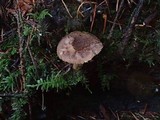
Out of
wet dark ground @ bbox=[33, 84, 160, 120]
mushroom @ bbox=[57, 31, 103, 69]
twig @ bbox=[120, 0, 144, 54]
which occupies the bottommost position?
wet dark ground @ bbox=[33, 84, 160, 120]

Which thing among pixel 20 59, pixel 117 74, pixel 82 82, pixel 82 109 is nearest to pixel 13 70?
pixel 20 59

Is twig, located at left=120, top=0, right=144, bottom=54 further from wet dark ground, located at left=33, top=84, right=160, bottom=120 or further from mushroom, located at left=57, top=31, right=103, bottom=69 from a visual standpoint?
wet dark ground, located at left=33, top=84, right=160, bottom=120

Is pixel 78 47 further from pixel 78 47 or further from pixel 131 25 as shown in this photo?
pixel 131 25

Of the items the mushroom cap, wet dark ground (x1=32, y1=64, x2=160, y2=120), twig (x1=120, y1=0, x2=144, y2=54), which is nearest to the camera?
the mushroom cap

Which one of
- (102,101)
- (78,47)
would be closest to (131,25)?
(78,47)

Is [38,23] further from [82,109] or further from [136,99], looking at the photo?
[136,99]

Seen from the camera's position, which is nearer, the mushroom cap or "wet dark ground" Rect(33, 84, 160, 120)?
the mushroom cap

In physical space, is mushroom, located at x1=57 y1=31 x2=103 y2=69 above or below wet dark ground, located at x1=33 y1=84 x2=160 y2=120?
above

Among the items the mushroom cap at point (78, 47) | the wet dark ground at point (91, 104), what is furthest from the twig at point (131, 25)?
the wet dark ground at point (91, 104)

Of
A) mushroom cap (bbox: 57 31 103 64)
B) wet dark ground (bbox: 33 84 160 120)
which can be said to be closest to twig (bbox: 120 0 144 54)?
mushroom cap (bbox: 57 31 103 64)

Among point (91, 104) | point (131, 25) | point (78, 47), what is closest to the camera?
point (78, 47)
